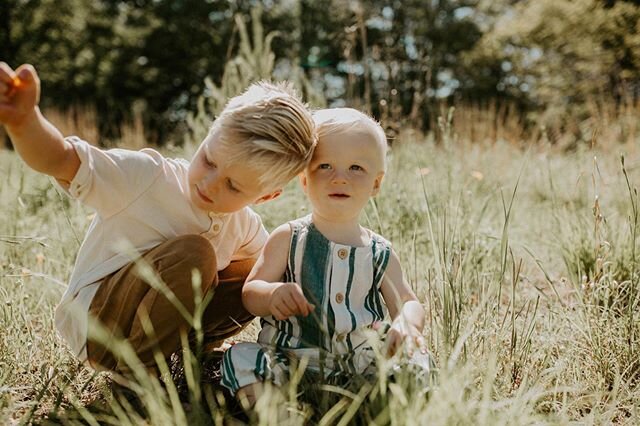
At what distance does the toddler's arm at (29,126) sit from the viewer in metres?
1.22

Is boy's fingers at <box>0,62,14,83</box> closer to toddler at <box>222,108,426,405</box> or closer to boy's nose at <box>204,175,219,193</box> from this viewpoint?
boy's nose at <box>204,175,219,193</box>

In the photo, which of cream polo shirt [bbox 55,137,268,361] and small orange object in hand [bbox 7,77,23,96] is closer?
small orange object in hand [bbox 7,77,23,96]

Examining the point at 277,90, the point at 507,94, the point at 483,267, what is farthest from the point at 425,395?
the point at 507,94

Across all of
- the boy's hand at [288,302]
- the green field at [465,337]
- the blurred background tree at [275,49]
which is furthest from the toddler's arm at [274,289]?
the blurred background tree at [275,49]

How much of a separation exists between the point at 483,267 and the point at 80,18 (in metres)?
19.5

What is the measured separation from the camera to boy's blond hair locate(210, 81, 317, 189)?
147 centimetres

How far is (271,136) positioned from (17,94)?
1.87 ft

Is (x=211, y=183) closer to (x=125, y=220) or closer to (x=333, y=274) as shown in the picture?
(x=125, y=220)

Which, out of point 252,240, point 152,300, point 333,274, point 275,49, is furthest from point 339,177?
point 275,49

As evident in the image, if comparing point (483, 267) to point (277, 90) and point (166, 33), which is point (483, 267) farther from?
point (166, 33)

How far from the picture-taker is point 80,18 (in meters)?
18.8

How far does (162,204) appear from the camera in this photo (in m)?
1.62

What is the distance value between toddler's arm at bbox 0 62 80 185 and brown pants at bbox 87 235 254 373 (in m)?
0.32

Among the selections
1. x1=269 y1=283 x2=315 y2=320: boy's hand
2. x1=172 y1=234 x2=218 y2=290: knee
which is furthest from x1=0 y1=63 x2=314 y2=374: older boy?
x1=269 y1=283 x2=315 y2=320: boy's hand
